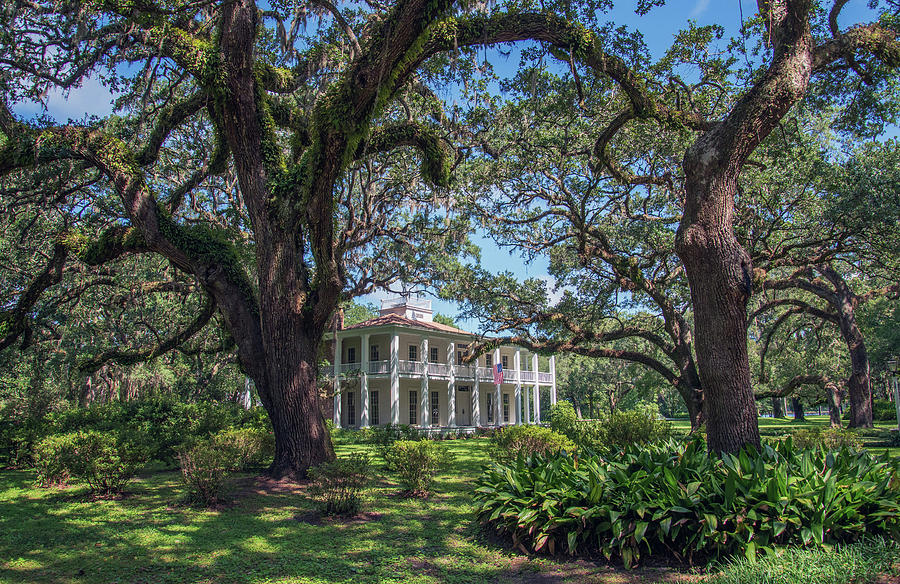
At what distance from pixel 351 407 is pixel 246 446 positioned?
20432 millimetres

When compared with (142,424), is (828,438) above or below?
below

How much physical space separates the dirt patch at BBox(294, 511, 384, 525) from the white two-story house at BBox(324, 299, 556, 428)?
16574 mm

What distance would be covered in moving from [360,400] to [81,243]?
68.8ft

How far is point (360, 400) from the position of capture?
30125mm

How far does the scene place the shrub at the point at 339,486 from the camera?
7512 mm

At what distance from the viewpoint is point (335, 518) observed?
7488 millimetres

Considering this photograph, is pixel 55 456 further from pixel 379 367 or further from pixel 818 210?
pixel 379 367

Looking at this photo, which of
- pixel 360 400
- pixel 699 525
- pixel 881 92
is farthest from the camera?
pixel 360 400

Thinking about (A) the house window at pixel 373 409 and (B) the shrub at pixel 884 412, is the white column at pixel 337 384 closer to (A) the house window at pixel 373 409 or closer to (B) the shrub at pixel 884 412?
(A) the house window at pixel 373 409

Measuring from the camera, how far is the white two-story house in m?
28.5

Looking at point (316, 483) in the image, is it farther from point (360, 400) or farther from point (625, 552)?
point (360, 400)

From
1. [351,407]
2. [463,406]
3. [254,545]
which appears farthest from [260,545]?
[463,406]

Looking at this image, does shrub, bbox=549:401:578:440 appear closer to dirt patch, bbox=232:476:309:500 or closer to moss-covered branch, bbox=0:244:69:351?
dirt patch, bbox=232:476:309:500

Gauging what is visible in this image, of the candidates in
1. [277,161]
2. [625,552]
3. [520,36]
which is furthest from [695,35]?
[625,552]
